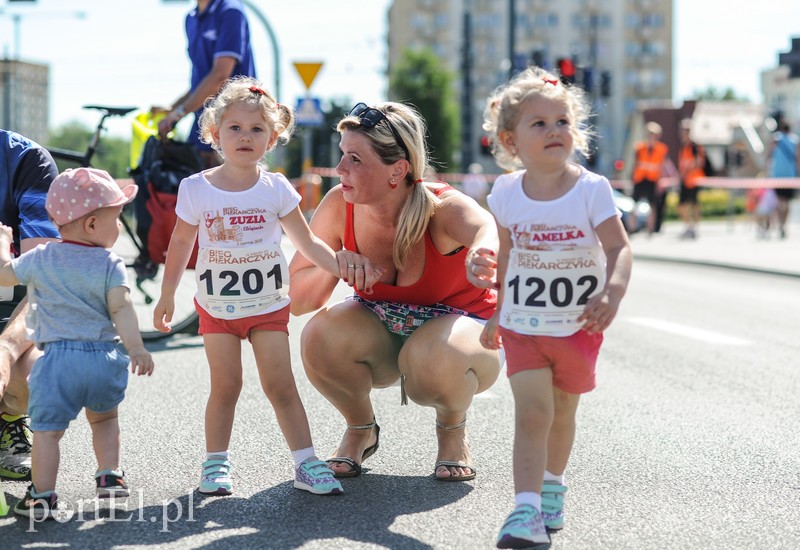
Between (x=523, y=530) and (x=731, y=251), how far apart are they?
58.0ft

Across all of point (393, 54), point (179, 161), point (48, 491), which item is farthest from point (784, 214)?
point (393, 54)

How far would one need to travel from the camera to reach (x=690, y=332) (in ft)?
31.7

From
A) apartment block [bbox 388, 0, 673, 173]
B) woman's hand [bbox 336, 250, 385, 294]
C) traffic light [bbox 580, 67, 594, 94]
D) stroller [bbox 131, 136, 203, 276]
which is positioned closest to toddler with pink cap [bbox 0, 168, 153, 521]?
woman's hand [bbox 336, 250, 385, 294]

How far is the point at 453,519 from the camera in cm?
396

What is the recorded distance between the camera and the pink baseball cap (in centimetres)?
383

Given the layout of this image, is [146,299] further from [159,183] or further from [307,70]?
[307,70]

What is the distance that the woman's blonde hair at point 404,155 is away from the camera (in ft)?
14.9

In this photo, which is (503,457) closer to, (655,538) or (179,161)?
(655,538)

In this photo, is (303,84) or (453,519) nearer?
(453,519)

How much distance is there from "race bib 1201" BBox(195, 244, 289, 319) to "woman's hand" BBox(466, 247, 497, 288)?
2.31 ft

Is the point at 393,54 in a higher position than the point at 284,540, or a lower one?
higher

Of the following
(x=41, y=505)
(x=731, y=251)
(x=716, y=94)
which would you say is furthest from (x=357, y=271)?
(x=716, y=94)

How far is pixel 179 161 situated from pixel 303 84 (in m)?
13.8

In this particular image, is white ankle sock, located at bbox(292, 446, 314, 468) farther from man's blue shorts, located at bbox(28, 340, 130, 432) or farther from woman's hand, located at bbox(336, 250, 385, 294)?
man's blue shorts, located at bbox(28, 340, 130, 432)
